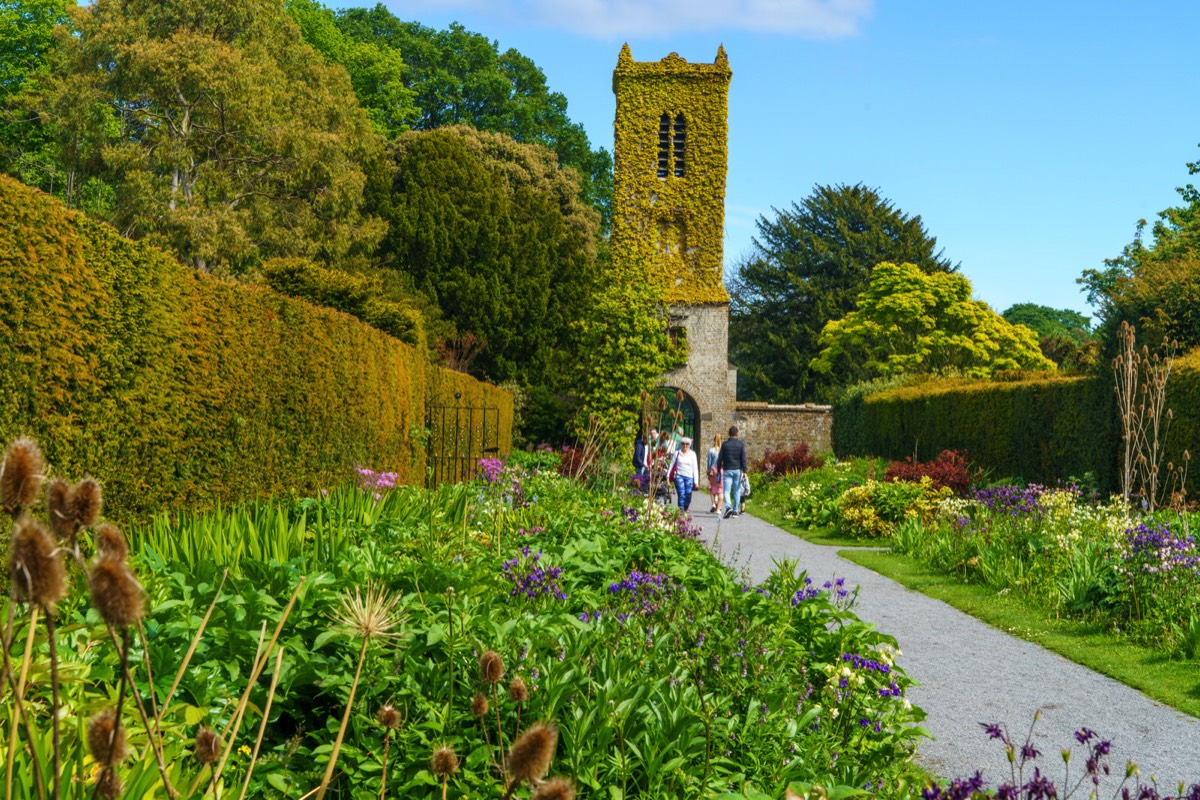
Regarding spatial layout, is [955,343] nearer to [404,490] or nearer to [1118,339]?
[1118,339]

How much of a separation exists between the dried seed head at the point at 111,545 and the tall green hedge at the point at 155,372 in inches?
187

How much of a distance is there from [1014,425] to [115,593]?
17760 millimetres

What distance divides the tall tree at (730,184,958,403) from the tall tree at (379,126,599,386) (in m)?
13.9

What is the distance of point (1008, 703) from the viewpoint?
19.3 feet

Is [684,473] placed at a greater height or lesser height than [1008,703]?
greater

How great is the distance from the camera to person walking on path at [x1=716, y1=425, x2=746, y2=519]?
17.8 metres

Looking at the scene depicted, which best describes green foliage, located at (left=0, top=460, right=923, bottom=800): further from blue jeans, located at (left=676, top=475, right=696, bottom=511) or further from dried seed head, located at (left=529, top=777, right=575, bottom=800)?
blue jeans, located at (left=676, top=475, right=696, bottom=511)

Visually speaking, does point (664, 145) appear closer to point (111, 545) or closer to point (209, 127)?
point (209, 127)

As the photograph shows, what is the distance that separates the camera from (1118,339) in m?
13.5

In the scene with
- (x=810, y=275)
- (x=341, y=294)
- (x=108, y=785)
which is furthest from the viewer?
(x=810, y=275)

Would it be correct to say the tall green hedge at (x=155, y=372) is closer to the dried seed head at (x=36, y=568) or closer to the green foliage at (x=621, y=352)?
the dried seed head at (x=36, y=568)

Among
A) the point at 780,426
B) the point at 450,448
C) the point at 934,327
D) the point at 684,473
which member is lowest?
the point at 684,473

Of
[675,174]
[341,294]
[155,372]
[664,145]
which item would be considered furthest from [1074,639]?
[664,145]

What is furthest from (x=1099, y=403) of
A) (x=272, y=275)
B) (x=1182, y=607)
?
(x=272, y=275)
